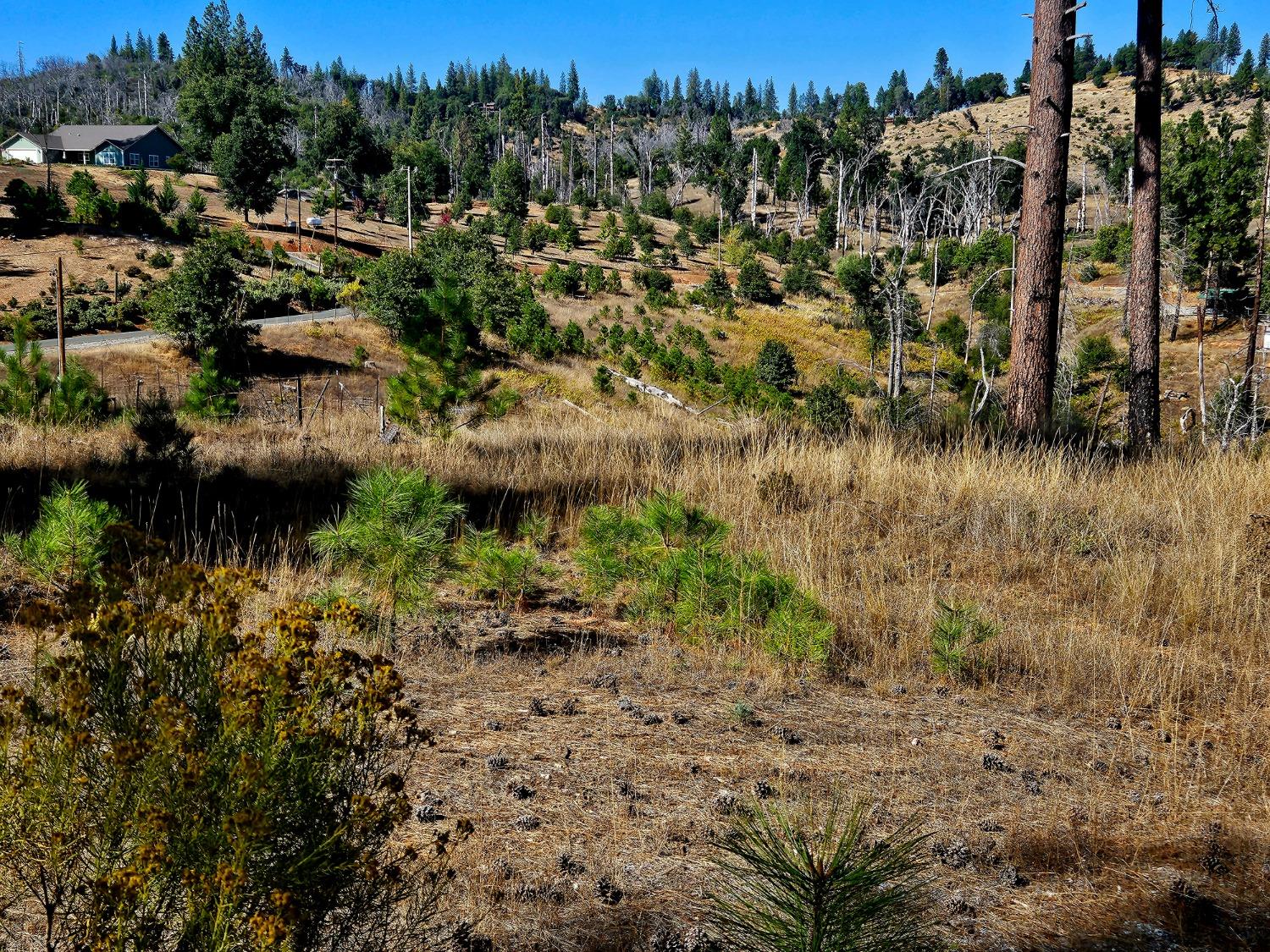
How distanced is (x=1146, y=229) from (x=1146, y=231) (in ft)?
0.06

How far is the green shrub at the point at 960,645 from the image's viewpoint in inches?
152

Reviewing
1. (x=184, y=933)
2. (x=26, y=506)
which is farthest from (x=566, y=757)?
(x=26, y=506)

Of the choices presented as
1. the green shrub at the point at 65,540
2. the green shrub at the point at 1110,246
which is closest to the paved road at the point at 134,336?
the green shrub at the point at 65,540

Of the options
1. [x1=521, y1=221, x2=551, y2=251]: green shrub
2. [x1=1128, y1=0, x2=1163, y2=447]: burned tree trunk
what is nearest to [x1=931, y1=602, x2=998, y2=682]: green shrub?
[x1=1128, y1=0, x2=1163, y2=447]: burned tree trunk

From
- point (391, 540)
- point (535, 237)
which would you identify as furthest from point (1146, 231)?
point (535, 237)

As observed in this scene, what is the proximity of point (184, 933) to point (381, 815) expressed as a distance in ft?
1.11

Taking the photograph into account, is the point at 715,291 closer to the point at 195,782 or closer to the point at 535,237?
the point at 535,237

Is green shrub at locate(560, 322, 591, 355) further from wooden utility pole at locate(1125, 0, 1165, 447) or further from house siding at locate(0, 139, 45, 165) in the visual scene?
house siding at locate(0, 139, 45, 165)

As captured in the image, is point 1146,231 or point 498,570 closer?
point 498,570

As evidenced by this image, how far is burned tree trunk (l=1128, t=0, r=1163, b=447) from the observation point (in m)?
9.43

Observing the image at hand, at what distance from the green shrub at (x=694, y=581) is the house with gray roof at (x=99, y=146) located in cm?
7844

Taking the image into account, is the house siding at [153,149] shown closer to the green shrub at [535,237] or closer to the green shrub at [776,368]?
the green shrub at [535,237]

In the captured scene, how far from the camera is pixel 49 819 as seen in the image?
1576mm

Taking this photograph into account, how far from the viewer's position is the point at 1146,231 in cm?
971
